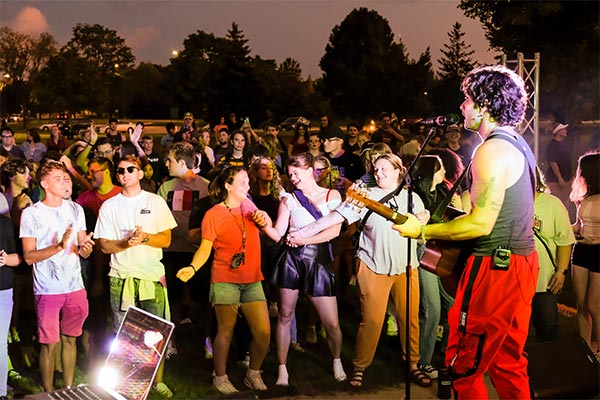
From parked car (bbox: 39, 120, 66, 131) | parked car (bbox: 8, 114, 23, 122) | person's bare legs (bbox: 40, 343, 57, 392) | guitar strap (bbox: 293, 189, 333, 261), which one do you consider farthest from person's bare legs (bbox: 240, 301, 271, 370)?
parked car (bbox: 8, 114, 23, 122)

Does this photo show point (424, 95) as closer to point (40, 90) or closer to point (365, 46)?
point (365, 46)

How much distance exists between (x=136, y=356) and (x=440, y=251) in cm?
A: 178

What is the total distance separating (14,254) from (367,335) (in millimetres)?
2890

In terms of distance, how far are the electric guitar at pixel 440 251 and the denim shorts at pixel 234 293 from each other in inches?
74.7

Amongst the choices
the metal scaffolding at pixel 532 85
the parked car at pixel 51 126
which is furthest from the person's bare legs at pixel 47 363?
the parked car at pixel 51 126

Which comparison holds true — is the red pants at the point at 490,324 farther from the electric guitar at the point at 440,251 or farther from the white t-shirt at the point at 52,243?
the white t-shirt at the point at 52,243

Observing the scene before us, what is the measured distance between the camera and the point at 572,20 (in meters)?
32.3

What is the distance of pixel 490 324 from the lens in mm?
3965

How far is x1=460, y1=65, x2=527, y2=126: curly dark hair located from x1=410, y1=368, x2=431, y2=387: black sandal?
9.53ft

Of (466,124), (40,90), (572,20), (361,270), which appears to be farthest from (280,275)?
(40,90)

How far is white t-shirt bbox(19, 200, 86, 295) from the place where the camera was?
5.50 meters

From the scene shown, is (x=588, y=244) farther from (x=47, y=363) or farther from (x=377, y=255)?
(x=47, y=363)

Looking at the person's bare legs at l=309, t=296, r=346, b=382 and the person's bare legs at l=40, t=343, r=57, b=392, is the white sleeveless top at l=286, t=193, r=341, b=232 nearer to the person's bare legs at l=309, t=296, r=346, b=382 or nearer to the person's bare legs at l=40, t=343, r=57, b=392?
the person's bare legs at l=309, t=296, r=346, b=382

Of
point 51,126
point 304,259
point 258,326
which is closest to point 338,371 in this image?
point 258,326
